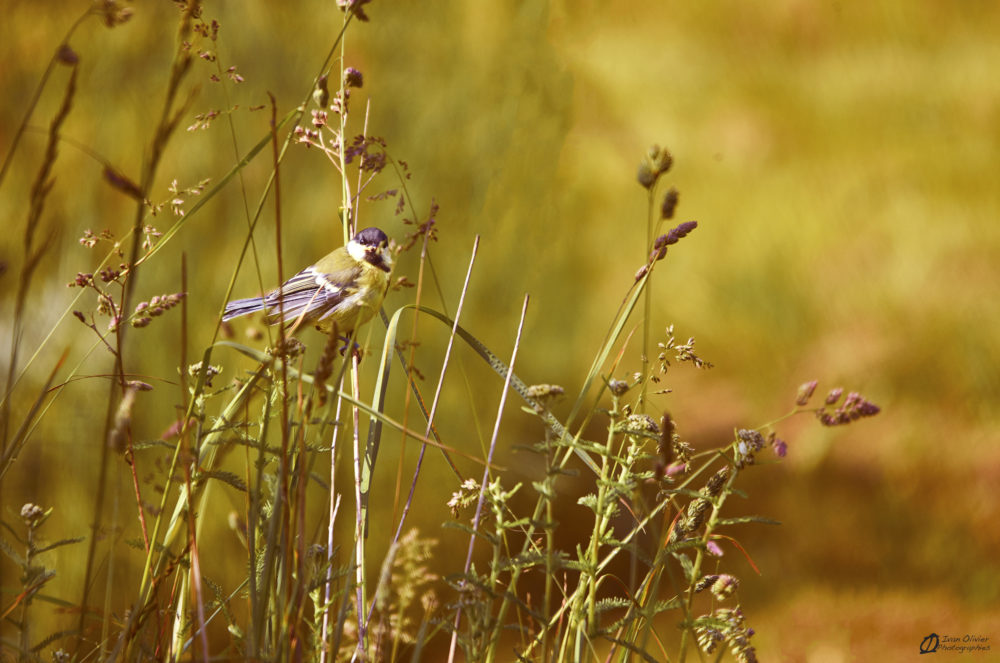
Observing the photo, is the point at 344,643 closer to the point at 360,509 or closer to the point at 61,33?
the point at 360,509

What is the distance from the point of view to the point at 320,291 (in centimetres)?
136

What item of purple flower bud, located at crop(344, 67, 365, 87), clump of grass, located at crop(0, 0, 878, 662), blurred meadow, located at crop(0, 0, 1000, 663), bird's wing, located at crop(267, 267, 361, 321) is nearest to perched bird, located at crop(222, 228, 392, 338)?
bird's wing, located at crop(267, 267, 361, 321)

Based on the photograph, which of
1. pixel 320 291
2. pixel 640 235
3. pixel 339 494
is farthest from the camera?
pixel 640 235

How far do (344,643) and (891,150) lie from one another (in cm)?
137

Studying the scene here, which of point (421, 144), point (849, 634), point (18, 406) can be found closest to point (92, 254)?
point (18, 406)

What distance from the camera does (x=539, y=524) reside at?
0.64m

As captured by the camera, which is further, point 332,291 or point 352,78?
point 332,291

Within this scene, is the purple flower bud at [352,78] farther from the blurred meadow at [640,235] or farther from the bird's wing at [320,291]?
the blurred meadow at [640,235]

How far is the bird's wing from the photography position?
1.38 m

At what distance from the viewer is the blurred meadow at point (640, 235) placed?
1524 mm

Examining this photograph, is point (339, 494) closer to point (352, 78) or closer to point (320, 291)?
point (352, 78)

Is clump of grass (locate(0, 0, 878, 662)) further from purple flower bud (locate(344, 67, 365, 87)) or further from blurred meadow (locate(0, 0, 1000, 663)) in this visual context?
blurred meadow (locate(0, 0, 1000, 663))

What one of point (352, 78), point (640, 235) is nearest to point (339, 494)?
point (352, 78)

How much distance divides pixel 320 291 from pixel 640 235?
0.72m
